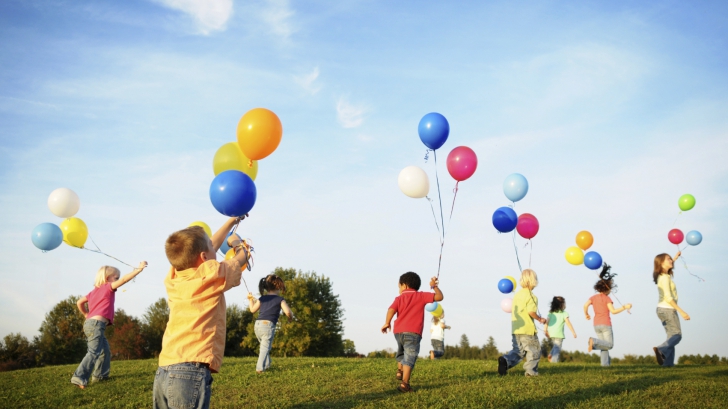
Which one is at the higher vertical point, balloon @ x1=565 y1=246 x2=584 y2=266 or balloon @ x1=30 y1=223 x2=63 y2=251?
balloon @ x1=565 y1=246 x2=584 y2=266

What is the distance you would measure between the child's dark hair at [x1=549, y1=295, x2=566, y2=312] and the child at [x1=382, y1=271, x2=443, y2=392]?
752cm

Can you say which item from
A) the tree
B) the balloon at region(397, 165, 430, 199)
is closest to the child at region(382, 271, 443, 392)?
the balloon at region(397, 165, 430, 199)

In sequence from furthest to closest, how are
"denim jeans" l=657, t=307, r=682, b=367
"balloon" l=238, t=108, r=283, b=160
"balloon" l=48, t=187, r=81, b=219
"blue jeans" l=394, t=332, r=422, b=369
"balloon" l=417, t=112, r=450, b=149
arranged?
"balloon" l=48, t=187, r=81, b=219 < "denim jeans" l=657, t=307, r=682, b=367 < "balloon" l=417, t=112, r=450, b=149 < "balloon" l=238, t=108, r=283, b=160 < "blue jeans" l=394, t=332, r=422, b=369

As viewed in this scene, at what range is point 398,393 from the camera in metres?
7.16

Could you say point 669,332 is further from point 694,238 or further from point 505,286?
point 694,238

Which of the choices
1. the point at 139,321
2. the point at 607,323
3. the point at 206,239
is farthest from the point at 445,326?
the point at 139,321

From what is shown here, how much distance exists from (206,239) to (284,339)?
2785 cm

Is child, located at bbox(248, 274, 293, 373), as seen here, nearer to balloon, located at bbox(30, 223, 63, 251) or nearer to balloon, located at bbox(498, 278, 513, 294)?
balloon, located at bbox(30, 223, 63, 251)

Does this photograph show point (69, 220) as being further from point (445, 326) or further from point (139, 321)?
point (139, 321)

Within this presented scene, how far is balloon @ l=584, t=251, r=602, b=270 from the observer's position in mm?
15664

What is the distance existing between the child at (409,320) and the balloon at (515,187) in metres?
6.32

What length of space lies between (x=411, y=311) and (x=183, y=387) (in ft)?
14.7

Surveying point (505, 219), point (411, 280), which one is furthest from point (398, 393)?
point (505, 219)

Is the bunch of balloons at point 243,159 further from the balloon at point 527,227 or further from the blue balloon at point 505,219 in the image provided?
the balloon at point 527,227
